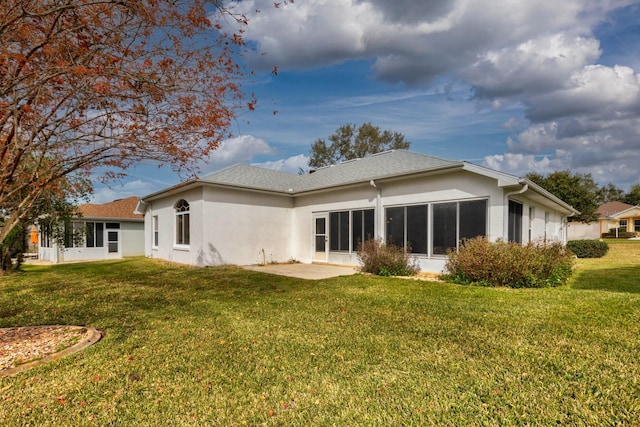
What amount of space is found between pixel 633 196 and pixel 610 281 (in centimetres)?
6357

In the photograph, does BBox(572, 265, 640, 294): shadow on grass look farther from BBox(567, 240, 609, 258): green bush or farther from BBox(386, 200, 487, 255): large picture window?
BBox(567, 240, 609, 258): green bush

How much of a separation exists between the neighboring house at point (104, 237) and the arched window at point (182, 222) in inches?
377

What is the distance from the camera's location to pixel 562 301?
6.36 meters

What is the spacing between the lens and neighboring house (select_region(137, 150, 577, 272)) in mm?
10391

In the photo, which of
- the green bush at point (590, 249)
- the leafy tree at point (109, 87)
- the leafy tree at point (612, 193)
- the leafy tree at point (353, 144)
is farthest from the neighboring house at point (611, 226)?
the leafy tree at point (109, 87)

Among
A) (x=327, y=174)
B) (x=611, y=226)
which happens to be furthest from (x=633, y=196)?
(x=327, y=174)

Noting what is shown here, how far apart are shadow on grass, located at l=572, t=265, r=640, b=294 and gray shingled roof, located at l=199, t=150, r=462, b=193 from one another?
5.78 meters

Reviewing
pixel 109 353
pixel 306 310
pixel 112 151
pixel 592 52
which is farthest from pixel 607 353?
pixel 592 52

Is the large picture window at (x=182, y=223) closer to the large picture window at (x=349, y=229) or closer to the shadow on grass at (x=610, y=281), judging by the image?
the large picture window at (x=349, y=229)

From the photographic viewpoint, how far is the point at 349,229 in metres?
13.7

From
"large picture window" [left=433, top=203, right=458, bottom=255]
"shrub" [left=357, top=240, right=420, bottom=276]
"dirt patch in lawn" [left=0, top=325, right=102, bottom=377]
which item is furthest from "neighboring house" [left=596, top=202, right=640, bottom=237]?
"dirt patch in lawn" [left=0, top=325, right=102, bottom=377]

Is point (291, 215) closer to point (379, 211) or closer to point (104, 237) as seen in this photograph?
point (379, 211)

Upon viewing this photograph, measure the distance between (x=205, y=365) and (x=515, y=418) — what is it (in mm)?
2948

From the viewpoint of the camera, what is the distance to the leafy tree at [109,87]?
382cm
